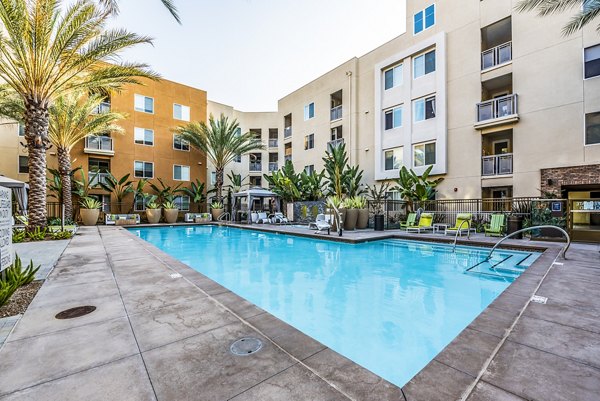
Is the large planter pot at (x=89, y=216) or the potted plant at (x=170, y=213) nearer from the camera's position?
the large planter pot at (x=89, y=216)

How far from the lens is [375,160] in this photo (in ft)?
65.7

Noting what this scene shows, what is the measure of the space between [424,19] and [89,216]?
24798 mm

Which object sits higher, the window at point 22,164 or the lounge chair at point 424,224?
the window at point 22,164

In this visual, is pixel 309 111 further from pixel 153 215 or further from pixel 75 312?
pixel 75 312

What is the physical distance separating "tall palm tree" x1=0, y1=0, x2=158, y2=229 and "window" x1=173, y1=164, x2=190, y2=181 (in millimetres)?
13386

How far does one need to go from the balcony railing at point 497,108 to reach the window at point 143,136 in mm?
23611

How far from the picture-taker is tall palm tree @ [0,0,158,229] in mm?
9055

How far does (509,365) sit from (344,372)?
53.0 inches

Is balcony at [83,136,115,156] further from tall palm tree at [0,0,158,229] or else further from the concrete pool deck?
the concrete pool deck

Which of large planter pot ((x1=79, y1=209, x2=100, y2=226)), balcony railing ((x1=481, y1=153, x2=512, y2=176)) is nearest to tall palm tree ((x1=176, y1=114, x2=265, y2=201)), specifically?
large planter pot ((x1=79, y1=209, x2=100, y2=226))

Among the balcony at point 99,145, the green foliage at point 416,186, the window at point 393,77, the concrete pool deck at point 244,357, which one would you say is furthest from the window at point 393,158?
the balcony at point 99,145

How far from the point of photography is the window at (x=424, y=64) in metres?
17.4

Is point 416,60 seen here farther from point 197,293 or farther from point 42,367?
point 42,367

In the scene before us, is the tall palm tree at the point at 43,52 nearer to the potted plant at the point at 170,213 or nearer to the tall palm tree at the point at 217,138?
the potted plant at the point at 170,213
